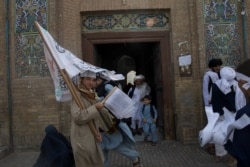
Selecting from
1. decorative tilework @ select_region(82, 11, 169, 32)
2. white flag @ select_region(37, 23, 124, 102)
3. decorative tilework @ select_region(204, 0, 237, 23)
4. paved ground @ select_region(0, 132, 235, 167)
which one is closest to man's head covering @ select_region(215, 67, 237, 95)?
paved ground @ select_region(0, 132, 235, 167)

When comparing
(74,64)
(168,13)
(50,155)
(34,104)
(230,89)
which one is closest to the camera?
(74,64)

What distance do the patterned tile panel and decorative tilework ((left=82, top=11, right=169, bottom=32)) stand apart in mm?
1134

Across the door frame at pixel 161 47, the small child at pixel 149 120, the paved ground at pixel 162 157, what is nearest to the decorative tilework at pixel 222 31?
the door frame at pixel 161 47

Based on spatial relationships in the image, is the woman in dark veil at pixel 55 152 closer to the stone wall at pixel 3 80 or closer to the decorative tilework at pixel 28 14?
the stone wall at pixel 3 80

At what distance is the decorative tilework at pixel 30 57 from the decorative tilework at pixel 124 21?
126 cm

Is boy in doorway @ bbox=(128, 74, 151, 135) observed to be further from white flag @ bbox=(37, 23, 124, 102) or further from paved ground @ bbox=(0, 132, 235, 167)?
white flag @ bbox=(37, 23, 124, 102)

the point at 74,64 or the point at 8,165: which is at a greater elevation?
the point at 74,64

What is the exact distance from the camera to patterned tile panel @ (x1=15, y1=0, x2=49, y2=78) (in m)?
8.72

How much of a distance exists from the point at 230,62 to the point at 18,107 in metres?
4.97

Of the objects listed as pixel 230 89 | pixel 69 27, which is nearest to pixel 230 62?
pixel 230 89

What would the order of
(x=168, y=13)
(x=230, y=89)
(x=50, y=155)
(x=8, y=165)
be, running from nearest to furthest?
(x=50, y=155) < (x=230, y=89) < (x=8, y=165) < (x=168, y=13)

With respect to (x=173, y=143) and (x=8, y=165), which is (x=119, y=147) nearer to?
(x=8, y=165)

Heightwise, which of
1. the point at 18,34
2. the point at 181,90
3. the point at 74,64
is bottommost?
the point at 181,90

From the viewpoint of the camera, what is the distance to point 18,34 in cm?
879
